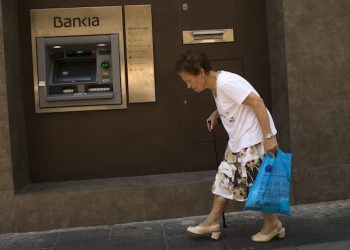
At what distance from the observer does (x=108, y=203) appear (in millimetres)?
5629

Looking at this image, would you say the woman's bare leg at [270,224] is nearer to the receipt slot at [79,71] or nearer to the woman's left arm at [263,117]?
the woman's left arm at [263,117]

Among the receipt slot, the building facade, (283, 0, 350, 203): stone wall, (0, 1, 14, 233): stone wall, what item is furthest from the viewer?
the receipt slot

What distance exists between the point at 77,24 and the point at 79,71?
22.4 inches

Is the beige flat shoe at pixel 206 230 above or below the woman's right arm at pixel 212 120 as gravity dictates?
below

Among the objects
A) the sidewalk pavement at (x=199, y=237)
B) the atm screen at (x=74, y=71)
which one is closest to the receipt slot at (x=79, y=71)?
the atm screen at (x=74, y=71)

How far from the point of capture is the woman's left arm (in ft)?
14.1

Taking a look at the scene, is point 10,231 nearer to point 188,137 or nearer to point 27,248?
point 27,248

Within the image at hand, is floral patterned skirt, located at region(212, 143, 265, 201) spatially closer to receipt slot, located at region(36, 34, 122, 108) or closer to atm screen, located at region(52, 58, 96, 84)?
receipt slot, located at region(36, 34, 122, 108)

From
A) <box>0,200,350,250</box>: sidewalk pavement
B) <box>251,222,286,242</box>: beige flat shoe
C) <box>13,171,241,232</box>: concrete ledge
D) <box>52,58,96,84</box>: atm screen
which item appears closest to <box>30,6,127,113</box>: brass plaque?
<box>52,58,96,84</box>: atm screen

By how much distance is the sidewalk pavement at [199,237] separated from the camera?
467 centimetres

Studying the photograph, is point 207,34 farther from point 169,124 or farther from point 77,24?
point 77,24

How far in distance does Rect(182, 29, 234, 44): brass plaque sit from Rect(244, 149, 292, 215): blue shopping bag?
2.43 m

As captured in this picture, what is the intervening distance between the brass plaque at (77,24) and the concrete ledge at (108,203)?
1.12 metres

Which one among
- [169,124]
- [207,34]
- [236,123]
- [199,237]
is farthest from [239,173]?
[207,34]
